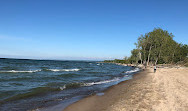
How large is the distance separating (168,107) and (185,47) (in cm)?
9193

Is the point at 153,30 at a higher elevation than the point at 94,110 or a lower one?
higher

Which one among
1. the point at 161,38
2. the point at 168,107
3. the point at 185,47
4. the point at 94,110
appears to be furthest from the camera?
the point at 185,47

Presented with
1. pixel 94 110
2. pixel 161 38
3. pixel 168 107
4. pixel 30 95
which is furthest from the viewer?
pixel 161 38

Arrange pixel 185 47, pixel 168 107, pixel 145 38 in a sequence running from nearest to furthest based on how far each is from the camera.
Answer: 1. pixel 168 107
2. pixel 145 38
3. pixel 185 47

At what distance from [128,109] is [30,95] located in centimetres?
790

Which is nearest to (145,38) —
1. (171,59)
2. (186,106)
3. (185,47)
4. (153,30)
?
(153,30)

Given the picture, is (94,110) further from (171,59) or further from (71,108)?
(171,59)

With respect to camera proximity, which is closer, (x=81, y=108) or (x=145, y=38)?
(x=81, y=108)

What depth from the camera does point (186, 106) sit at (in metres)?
6.66

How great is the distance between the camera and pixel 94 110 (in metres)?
7.12

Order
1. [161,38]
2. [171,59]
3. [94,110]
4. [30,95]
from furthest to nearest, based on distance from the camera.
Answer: [171,59]
[161,38]
[30,95]
[94,110]

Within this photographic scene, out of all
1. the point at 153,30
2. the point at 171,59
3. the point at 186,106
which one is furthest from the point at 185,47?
the point at 186,106

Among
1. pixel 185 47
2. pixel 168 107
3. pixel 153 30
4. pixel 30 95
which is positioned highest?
pixel 153 30

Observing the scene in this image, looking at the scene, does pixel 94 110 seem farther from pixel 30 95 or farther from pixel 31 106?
pixel 30 95
